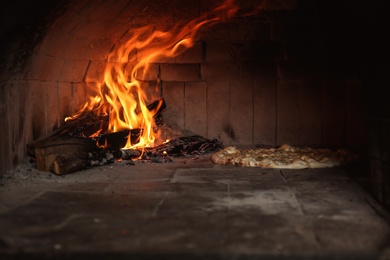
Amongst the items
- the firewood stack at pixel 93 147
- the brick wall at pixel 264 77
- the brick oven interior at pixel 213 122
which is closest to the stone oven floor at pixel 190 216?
the brick oven interior at pixel 213 122

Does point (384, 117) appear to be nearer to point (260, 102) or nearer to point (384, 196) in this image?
point (384, 196)

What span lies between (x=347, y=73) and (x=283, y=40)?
3.41 ft

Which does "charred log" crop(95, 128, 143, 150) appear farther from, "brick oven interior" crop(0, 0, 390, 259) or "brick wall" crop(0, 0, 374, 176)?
"brick wall" crop(0, 0, 374, 176)

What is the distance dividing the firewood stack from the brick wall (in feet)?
1.32

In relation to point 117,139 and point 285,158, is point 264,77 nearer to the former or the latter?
point 285,158

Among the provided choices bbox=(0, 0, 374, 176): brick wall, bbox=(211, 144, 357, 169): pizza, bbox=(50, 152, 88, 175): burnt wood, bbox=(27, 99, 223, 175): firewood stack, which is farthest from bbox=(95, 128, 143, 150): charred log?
bbox=(211, 144, 357, 169): pizza

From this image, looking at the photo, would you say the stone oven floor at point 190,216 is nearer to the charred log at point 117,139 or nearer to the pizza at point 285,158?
the pizza at point 285,158

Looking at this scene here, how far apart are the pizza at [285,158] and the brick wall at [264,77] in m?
0.92

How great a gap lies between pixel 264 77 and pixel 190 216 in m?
4.10

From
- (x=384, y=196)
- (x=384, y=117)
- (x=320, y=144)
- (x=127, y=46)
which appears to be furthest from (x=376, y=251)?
(x=127, y=46)

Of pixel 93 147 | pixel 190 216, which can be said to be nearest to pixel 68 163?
pixel 93 147

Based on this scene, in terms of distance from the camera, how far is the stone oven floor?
2643 mm

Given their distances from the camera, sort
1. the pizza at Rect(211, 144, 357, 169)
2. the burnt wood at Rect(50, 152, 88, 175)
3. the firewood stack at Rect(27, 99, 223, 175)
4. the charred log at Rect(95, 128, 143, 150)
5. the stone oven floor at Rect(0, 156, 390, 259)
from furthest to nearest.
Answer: the charred log at Rect(95, 128, 143, 150), the pizza at Rect(211, 144, 357, 169), the firewood stack at Rect(27, 99, 223, 175), the burnt wood at Rect(50, 152, 88, 175), the stone oven floor at Rect(0, 156, 390, 259)

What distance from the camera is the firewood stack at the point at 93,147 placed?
5.09m
